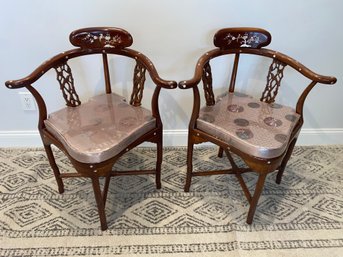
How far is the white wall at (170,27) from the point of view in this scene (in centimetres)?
165

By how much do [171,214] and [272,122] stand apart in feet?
2.33

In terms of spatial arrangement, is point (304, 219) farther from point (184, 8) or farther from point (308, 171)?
point (184, 8)

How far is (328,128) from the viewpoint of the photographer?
2.12 metres

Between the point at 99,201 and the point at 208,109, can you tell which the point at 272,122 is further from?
the point at 99,201

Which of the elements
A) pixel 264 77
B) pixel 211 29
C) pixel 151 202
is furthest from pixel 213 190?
pixel 211 29

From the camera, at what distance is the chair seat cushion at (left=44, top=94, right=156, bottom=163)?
129 cm

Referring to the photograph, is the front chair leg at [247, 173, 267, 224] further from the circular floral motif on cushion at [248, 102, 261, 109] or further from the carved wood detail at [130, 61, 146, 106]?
the carved wood detail at [130, 61, 146, 106]

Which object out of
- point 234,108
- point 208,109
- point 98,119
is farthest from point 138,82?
point 234,108

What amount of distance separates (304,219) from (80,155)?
1195 mm

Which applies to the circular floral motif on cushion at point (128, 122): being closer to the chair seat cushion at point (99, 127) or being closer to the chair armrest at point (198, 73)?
the chair seat cushion at point (99, 127)

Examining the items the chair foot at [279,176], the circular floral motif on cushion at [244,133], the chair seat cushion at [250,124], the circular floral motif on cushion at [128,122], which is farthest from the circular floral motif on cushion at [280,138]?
the circular floral motif on cushion at [128,122]

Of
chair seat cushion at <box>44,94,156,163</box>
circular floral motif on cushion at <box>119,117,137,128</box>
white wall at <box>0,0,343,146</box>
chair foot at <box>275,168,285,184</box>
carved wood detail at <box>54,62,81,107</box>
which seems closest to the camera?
chair seat cushion at <box>44,94,156,163</box>

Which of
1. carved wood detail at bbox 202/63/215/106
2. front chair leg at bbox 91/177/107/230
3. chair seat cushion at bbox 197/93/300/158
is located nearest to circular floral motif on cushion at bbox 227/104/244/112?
chair seat cushion at bbox 197/93/300/158

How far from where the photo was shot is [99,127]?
1411 mm
